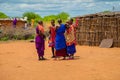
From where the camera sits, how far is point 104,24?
76.7ft

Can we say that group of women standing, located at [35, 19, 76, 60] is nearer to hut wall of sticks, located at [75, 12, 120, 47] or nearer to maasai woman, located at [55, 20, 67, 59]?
maasai woman, located at [55, 20, 67, 59]

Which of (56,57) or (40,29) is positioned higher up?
(40,29)

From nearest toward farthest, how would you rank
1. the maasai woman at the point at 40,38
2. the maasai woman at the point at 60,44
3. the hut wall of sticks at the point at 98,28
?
the maasai woman at the point at 40,38, the maasai woman at the point at 60,44, the hut wall of sticks at the point at 98,28

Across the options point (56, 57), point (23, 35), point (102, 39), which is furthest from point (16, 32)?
point (56, 57)

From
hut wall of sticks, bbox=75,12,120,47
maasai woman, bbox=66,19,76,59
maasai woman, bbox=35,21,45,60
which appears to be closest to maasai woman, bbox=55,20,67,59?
maasai woman, bbox=66,19,76,59

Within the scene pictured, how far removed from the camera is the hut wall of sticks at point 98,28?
2269 centimetres

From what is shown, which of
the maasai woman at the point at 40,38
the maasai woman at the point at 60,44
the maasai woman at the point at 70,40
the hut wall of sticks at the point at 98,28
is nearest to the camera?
the maasai woman at the point at 40,38

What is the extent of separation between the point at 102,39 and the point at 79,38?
2056 mm

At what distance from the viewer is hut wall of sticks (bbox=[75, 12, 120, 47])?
2269 centimetres

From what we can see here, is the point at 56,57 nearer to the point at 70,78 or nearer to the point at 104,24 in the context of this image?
the point at 70,78

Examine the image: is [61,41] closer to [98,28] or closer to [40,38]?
[40,38]

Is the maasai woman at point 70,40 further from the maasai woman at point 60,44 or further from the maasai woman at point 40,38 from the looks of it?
the maasai woman at point 40,38

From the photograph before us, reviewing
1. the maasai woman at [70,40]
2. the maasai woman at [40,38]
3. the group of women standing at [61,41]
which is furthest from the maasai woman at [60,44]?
the maasai woman at [40,38]

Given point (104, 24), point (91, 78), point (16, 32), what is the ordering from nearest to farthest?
point (91, 78)
point (104, 24)
point (16, 32)
